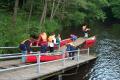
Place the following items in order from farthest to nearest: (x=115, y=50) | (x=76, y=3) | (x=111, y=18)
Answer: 1. (x=111, y=18)
2. (x=76, y=3)
3. (x=115, y=50)

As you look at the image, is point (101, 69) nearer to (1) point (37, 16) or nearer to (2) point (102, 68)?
(2) point (102, 68)

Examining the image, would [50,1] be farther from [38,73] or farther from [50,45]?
[38,73]

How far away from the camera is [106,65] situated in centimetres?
2831

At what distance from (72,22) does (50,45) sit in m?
34.0

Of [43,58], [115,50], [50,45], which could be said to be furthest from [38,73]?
[115,50]

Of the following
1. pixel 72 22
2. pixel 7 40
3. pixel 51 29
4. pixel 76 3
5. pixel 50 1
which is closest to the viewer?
pixel 7 40

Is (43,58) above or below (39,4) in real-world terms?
below

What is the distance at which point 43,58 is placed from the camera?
2164cm

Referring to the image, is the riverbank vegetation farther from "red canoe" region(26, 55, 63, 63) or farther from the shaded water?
the shaded water

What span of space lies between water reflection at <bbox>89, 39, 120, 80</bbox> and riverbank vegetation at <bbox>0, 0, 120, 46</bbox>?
6.55m

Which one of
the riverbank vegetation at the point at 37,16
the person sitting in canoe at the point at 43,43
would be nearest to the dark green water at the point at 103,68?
the person sitting in canoe at the point at 43,43

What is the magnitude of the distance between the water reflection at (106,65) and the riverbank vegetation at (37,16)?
655 cm

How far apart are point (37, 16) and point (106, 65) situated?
17.4 metres

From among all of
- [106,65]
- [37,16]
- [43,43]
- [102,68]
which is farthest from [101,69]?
[37,16]
